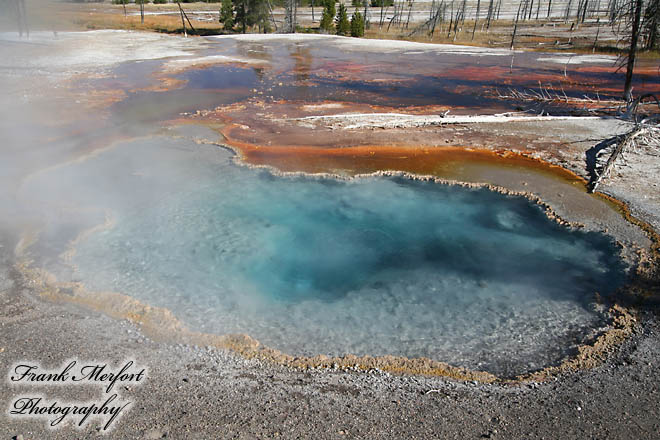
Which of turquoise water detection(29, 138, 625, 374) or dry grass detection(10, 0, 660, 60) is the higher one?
dry grass detection(10, 0, 660, 60)

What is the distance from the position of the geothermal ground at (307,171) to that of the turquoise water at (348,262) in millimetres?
249

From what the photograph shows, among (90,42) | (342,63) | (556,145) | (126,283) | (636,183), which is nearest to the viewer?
(126,283)

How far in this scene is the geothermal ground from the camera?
3.37m

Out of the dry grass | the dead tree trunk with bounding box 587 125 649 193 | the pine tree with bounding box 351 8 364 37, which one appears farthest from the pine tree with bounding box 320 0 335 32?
the dead tree trunk with bounding box 587 125 649 193

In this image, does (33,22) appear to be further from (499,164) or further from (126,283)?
(499,164)

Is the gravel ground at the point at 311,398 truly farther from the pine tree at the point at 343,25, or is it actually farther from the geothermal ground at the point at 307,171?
the pine tree at the point at 343,25

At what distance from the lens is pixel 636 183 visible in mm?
7355

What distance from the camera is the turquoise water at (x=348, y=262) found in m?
4.51

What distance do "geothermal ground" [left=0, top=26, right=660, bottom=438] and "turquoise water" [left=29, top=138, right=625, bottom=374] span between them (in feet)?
0.82

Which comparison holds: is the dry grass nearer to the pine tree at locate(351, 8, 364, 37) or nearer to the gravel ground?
the pine tree at locate(351, 8, 364, 37)

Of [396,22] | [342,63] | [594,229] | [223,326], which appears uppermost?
[396,22]

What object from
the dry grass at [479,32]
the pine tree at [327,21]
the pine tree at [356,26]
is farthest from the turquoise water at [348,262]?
the pine tree at [327,21]

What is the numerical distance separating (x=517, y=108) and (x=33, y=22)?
12.0 metres

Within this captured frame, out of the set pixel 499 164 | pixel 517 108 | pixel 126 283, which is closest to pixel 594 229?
pixel 499 164
